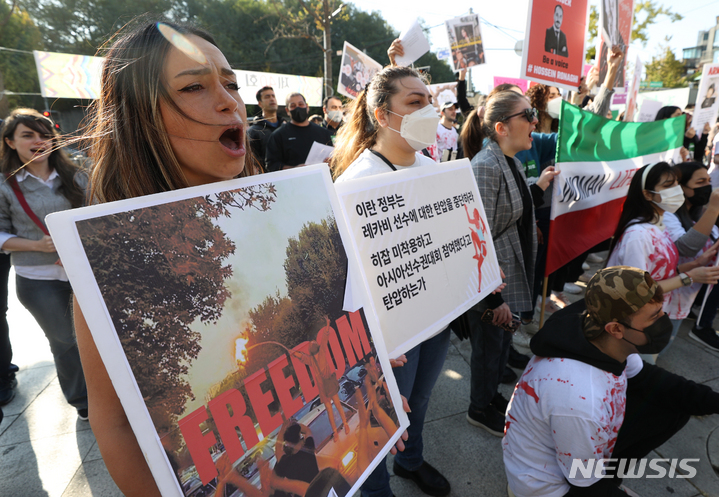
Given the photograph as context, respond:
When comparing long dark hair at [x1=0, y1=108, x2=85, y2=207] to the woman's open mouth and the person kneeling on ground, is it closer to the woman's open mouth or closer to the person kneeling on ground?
the woman's open mouth

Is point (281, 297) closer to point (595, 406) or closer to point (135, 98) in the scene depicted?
point (135, 98)

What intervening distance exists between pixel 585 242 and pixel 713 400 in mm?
1876

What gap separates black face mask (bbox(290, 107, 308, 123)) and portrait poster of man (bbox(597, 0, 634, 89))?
10.00 ft

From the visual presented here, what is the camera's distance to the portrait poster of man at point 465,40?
6609 millimetres

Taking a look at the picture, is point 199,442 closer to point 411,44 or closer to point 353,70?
point 411,44

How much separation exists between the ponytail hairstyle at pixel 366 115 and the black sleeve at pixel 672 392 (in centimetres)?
180

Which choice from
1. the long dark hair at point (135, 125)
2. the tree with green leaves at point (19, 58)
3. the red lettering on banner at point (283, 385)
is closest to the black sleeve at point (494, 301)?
the red lettering on banner at point (283, 385)

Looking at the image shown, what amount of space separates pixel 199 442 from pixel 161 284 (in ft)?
0.94

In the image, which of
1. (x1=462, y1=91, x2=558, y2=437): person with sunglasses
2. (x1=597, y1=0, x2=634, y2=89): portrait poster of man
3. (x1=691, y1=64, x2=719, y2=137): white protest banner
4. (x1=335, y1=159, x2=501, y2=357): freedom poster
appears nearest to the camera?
(x1=335, y1=159, x2=501, y2=357): freedom poster

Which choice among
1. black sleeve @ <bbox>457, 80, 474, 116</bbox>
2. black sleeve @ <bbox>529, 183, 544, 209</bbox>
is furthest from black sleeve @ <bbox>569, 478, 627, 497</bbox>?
black sleeve @ <bbox>457, 80, 474, 116</bbox>

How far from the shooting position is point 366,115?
6.32 ft

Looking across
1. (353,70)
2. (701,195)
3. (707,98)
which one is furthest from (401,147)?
(707,98)

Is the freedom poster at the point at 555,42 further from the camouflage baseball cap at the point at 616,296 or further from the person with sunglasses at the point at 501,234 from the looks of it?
the camouflage baseball cap at the point at 616,296

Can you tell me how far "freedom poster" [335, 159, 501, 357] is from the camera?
1203 mm
